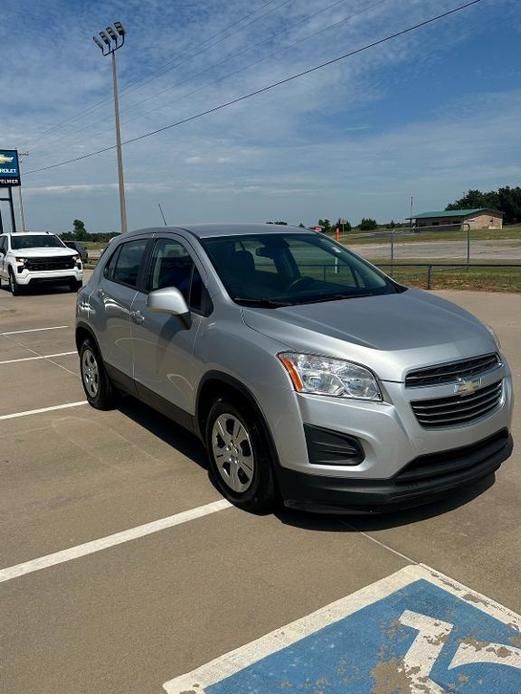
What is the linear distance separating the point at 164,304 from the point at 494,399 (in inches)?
82.3

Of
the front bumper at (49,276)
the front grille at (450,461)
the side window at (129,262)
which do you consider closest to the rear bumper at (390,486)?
the front grille at (450,461)

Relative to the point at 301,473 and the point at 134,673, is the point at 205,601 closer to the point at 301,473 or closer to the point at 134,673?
the point at 134,673

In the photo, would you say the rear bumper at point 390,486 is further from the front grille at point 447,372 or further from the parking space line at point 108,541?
the parking space line at point 108,541

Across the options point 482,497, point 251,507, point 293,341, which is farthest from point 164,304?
point 482,497

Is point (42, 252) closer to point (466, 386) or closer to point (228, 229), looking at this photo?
point (228, 229)

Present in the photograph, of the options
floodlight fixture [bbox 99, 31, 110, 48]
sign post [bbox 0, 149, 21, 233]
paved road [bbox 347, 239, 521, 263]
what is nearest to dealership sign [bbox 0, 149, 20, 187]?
sign post [bbox 0, 149, 21, 233]

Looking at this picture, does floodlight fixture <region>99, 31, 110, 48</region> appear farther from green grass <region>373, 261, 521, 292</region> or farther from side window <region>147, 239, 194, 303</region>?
side window <region>147, 239, 194, 303</region>

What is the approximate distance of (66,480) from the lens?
4.38 meters

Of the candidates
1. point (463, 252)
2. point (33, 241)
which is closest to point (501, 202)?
point (463, 252)

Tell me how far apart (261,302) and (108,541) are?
1.68m

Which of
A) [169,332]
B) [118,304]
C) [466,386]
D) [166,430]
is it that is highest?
[118,304]

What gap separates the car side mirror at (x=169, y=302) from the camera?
3.96 meters

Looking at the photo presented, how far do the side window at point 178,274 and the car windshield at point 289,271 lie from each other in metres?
0.17

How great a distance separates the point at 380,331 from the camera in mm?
3410
